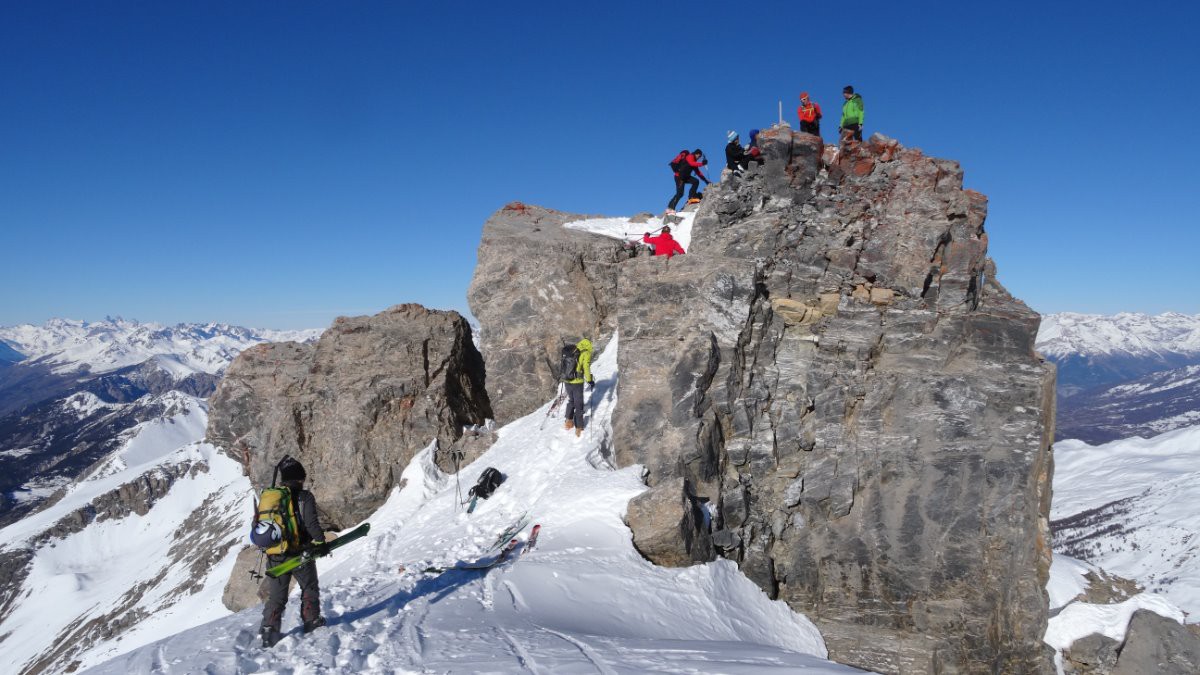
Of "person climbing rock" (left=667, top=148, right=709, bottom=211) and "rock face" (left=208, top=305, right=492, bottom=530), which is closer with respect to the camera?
"rock face" (left=208, top=305, right=492, bottom=530)

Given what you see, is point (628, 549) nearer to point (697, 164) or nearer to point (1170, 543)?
point (697, 164)

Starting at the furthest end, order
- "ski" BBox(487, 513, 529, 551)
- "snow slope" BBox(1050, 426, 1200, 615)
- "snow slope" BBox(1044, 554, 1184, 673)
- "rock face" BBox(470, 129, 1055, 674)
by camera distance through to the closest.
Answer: "snow slope" BBox(1050, 426, 1200, 615) < "snow slope" BBox(1044, 554, 1184, 673) < "rock face" BBox(470, 129, 1055, 674) < "ski" BBox(487, 513, 529, 551)

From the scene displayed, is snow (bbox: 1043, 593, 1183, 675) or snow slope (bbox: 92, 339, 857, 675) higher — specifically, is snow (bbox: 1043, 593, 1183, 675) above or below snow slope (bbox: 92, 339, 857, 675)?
below

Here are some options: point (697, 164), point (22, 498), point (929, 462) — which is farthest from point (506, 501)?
point (22, 498)

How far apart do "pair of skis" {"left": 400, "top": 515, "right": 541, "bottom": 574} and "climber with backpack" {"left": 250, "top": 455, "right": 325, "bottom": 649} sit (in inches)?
161

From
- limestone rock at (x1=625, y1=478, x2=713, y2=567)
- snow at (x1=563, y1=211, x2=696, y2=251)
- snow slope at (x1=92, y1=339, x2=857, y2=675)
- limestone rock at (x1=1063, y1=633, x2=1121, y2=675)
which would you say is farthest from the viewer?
snow at (x1=563, y1=211, x2=696, y2=251)

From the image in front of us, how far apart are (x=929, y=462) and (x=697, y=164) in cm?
1779

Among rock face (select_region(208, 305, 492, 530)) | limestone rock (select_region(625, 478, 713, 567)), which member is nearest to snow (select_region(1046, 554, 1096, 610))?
limestone rock (select_region(625, 478, 713, 567))

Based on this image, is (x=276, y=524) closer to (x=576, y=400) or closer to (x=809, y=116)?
(x=576, y=400)

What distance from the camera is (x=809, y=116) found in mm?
23062

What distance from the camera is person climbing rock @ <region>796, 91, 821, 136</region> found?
75.8 feet

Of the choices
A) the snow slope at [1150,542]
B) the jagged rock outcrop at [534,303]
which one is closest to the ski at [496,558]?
the jagged rock outcrop at [534,303]

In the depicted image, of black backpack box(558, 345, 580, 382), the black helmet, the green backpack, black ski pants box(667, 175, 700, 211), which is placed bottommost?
the green backpack

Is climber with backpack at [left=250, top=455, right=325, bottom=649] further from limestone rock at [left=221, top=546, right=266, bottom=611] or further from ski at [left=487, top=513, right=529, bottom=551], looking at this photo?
limestone rock at [left=221, top=546, right=266, bottom=611]
